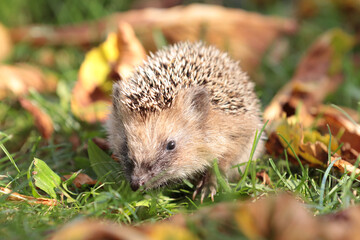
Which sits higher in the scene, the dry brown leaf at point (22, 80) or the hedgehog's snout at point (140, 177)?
the dry brown leaf at point (22, 80)

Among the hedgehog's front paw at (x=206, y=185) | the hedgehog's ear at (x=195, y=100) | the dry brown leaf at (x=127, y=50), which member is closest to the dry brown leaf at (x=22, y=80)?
the dry brown leaf at (x=127, y=50)

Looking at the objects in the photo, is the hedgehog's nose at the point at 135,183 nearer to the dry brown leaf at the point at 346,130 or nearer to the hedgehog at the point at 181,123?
the hedgehog at the point at 181,123

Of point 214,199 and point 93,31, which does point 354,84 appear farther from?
point 93,31

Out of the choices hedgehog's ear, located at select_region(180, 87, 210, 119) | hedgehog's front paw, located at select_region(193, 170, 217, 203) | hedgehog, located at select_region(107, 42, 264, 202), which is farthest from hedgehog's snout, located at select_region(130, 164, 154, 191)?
hedgehog's ear, located at select_region(180, 87, 210, 119)

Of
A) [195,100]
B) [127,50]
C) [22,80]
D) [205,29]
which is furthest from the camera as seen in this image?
[205,29]

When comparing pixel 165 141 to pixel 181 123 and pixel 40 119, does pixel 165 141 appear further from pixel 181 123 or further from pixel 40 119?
pixel 40 119

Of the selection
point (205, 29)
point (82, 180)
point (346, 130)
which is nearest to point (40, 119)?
point (82, 180)

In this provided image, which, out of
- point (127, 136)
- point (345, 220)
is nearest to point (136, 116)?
point (127, 136)

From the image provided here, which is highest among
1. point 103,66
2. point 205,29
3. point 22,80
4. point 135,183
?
point 205,29
